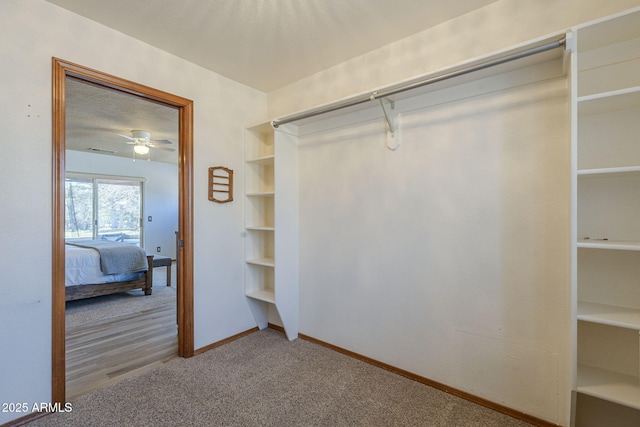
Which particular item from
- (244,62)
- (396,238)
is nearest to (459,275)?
(396,238)

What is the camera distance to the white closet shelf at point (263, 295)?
2754 mm

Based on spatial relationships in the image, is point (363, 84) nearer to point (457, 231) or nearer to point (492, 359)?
point (457, 231)

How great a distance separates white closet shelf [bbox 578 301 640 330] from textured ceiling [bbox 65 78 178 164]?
10.4 ft

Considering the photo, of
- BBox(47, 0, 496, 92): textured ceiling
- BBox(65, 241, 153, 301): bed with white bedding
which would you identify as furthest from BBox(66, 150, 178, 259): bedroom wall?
BBox(47, 0, 496, 92): textured ceiling

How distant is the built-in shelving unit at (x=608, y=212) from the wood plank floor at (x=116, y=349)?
2893 millimetres

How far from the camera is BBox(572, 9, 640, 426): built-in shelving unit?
1.41 meters

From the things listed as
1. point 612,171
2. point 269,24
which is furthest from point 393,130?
point 612,171

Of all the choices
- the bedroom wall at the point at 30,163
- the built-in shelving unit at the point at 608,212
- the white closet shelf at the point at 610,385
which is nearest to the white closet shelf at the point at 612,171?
the built-in shelving unit at the point at 608,212

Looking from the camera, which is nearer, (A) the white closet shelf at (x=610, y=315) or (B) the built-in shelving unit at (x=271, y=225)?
(A) the white closet shelf at (x=610, y=315)

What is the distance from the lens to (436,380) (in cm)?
204

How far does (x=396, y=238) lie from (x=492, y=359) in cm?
95

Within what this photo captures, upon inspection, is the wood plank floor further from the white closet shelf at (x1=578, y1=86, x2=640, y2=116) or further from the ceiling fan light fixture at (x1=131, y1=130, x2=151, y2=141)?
the white closet shelf at (x1=578, y1=86, x2=640, y2=116)

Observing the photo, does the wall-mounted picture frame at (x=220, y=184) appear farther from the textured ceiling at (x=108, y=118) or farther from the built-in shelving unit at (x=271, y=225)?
the textured ceiling at (x=108, y=118)

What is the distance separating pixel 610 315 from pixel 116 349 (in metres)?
3.52
